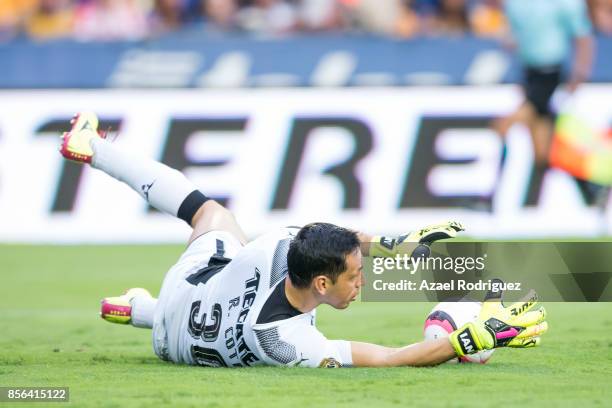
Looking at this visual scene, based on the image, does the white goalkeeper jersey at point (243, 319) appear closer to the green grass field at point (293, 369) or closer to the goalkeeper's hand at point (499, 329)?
the green grass field at point (293, 369)

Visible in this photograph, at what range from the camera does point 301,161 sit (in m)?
15.7

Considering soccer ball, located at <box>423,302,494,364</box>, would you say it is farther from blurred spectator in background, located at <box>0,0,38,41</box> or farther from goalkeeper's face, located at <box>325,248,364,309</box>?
blurred spectator in background, located at <box>0,0,38,41</box>

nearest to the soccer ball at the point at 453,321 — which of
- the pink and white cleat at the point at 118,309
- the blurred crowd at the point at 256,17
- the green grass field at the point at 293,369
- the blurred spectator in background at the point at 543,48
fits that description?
the green grass field at the point at 293,369

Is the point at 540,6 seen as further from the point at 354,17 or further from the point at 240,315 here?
the point at 240,315

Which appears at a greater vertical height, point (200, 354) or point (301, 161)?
point (301, 161)

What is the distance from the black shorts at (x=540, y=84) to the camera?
15.2 metres

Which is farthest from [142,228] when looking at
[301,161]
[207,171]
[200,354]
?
[200,354]

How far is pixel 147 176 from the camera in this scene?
9109 mm

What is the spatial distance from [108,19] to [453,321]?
1156 centimetres

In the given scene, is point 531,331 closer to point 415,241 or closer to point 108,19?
point 415,241

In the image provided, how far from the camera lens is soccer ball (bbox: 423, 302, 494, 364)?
793 centimetres

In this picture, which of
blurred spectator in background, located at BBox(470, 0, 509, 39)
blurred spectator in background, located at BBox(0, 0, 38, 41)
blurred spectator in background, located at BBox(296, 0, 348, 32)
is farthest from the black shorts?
blurred spectator in background, located at BBox(0, 0, 38, 41)

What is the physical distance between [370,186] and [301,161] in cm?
88

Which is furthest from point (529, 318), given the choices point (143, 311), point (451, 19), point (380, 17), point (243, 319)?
point (451, 19)
